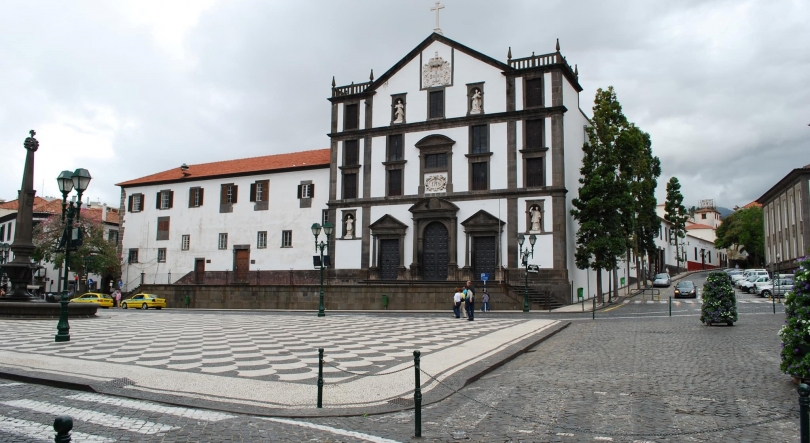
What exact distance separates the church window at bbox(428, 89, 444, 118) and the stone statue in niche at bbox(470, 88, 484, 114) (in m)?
2.28

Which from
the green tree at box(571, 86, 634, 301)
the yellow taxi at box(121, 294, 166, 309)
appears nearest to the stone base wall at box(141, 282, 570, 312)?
the yellow taxi at box(121, 294, 166, 309)

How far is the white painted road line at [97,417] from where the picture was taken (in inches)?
275

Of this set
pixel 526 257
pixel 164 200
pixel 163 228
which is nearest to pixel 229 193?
pixel 164 200

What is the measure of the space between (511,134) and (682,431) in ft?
113

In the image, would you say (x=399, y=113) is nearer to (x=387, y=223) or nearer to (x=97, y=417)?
(x=387, y=223)

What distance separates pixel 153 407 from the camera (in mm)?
8148

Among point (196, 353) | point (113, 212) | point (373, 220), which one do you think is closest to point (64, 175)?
point (196, 353)

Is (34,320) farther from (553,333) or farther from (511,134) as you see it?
(511,134)

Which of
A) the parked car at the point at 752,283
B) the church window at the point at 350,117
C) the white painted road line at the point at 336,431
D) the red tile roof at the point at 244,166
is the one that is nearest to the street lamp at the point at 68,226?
the white painted road line at the point at 336,431

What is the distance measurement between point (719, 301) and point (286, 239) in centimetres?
3370

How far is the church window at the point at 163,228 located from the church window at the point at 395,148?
72.6ft

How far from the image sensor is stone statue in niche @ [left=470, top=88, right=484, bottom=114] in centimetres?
4150

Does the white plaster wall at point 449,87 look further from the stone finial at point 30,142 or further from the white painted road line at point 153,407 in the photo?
the white painted road line at point 153,407

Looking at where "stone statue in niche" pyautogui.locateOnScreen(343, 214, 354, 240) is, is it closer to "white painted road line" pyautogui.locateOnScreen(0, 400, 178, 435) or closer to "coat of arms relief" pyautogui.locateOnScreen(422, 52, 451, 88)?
"coat of arms relief" pyautogui.locateOnScreen(422, 52, 451, 88)
